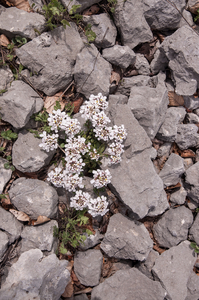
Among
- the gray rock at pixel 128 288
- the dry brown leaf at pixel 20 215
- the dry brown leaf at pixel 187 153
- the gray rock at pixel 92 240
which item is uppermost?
the dry brown leaf at pixel 187 153

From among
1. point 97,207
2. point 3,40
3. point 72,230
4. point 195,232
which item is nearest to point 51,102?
point 3,40

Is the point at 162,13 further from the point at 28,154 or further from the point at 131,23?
the point at 28,154

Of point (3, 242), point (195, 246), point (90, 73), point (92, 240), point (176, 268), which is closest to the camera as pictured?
point (3, 242)

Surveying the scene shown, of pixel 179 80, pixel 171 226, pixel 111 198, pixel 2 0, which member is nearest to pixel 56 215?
pixel 111 198

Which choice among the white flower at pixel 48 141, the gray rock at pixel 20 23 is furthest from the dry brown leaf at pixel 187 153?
the gray rock at pixel 20 23

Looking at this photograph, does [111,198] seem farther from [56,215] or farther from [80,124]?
[80,124]

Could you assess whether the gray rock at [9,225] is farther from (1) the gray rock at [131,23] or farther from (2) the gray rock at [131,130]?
(1) the gray rock at [131,23]

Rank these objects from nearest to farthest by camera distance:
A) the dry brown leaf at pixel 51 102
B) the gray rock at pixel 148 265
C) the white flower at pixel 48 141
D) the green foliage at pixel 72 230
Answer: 1. the white flower at pixel 48 141
2. the green foliage at pixel 72 230
3. the dry brown leaf at pixel 51 102
4. the gray rock at pixel 148 265
